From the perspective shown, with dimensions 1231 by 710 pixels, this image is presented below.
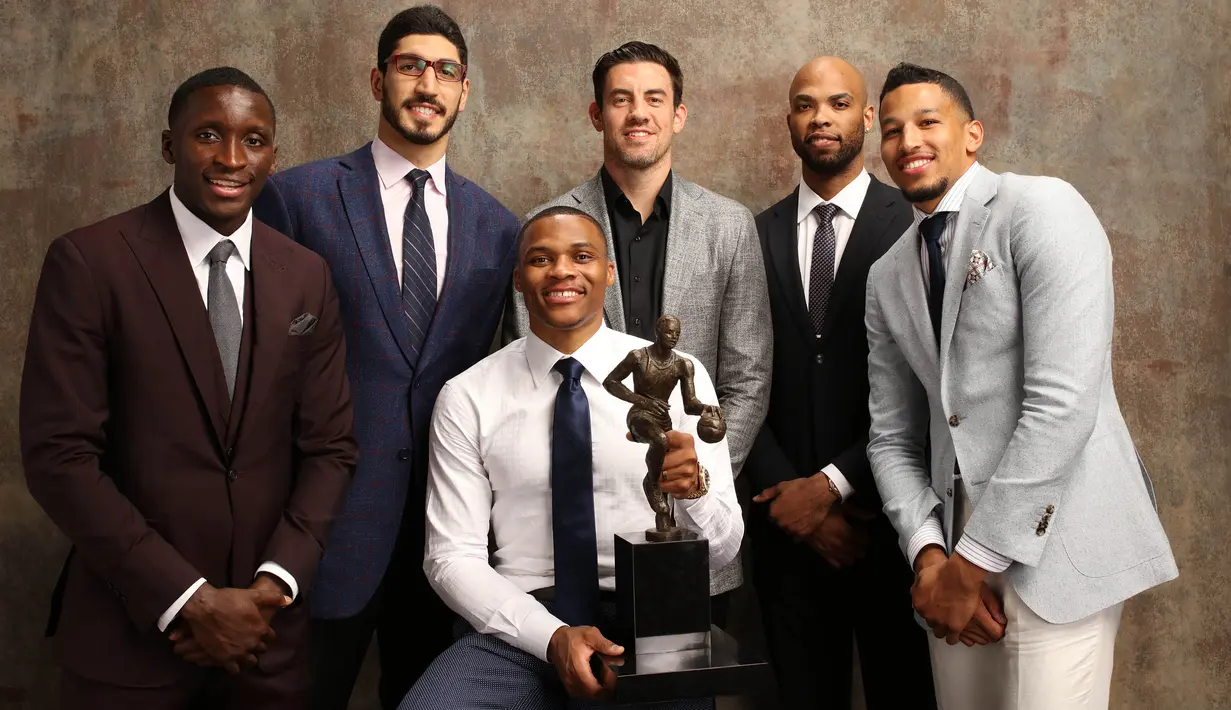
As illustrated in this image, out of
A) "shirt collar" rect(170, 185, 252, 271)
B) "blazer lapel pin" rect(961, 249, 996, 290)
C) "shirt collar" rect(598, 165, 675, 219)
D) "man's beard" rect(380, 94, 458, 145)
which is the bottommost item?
"blazer lapel pin" rect(961, 249, 996, 290)

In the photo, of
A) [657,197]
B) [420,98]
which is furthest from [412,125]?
[657,197]

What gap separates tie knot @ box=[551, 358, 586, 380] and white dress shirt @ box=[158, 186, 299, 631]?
0.86 meters

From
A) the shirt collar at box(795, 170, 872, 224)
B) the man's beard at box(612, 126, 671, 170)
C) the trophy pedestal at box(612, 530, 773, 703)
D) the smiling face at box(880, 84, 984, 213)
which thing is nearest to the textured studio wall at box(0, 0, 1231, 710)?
the shirt collar at box(795, 170, 872, 224)

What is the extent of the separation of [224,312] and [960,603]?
81.4 inches

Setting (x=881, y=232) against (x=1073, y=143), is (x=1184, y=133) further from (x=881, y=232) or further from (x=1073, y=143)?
(x=881, y=232)

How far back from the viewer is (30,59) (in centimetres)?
426

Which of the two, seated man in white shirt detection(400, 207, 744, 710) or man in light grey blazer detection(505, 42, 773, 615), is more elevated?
man in light grey blazer detection(505, 42, 773, 615)

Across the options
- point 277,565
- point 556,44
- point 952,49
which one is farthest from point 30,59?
point 952,49

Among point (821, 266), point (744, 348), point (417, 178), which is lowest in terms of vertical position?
point (744, 348)

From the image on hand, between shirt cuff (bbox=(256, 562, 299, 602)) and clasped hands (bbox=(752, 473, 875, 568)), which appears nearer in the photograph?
shirt cuff (bbox=(256, 562, 299, 602))

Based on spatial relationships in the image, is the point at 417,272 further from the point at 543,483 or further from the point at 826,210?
the point at 826,210

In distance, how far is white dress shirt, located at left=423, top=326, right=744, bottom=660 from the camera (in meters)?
2.84

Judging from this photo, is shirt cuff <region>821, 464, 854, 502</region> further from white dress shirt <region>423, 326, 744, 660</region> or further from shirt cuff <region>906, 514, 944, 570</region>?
white dress shirt <region>423, 326, 744, 660</region>

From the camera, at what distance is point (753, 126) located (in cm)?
443
